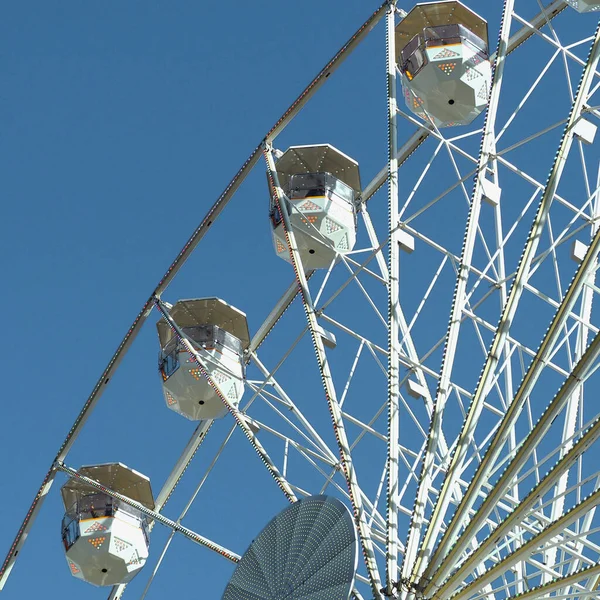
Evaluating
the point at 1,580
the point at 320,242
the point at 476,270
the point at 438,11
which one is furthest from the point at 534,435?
the point at 1,580

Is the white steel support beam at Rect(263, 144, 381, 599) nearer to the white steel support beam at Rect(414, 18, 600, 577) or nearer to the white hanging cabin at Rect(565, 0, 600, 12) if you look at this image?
the white steel support beam at Rect(414, 18, 600, 577)

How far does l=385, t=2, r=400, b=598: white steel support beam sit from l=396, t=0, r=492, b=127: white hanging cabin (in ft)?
1.19

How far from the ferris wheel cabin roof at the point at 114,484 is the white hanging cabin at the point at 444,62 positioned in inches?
278

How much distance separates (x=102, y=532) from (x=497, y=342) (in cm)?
813

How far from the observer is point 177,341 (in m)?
19.9

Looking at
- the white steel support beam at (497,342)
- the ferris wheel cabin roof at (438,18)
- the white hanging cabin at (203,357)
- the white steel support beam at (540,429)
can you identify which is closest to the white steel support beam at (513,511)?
the white steel support beam at (540,429)

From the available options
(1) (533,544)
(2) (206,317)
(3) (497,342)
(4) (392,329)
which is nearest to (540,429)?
(1) (533,544)

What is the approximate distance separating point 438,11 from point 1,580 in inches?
416

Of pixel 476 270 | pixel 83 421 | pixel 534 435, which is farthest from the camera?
pixel 83 421

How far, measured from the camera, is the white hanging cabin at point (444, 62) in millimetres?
18266

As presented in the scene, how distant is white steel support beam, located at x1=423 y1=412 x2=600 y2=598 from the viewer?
12.2m

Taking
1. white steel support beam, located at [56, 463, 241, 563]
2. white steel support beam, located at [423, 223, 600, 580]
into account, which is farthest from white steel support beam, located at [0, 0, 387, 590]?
white steel support beam, located at [423, 223, 600, 580]

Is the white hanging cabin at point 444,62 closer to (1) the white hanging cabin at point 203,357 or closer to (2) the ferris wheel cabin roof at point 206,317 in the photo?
(2) the ferris wheel cabin roof at point 206,317

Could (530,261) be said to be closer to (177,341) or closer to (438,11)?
(438,11)
